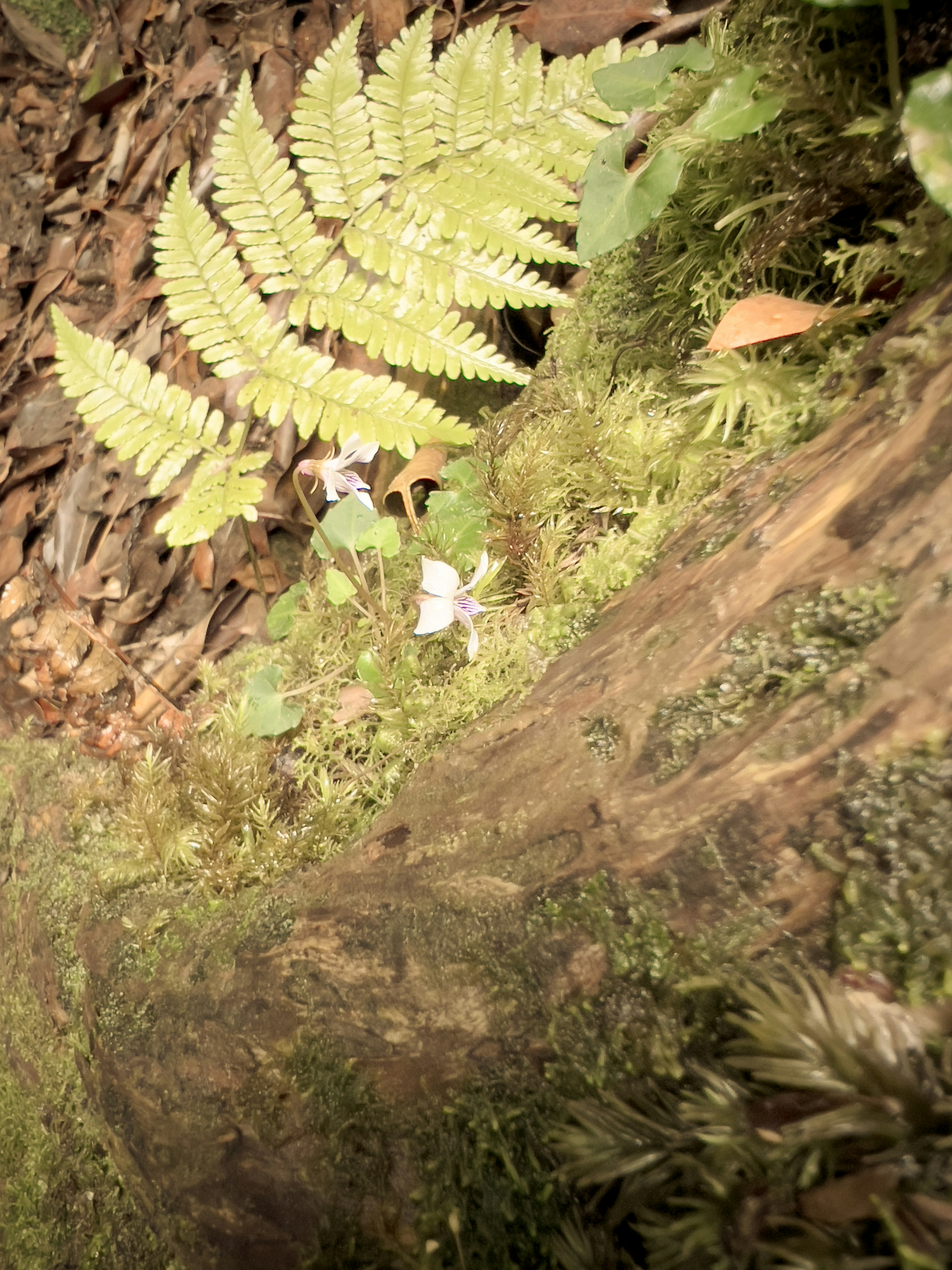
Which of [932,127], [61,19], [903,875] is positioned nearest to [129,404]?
[932,127]

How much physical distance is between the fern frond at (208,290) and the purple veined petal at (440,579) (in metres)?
1.04

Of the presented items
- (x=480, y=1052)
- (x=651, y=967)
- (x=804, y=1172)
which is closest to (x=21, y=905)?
(x=480, y=1052)

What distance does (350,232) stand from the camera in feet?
8.12

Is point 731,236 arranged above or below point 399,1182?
above

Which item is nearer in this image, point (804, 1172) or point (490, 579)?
point (804, 1172)

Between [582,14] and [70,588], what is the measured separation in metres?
3.05

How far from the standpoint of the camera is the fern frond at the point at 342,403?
7.33 feet

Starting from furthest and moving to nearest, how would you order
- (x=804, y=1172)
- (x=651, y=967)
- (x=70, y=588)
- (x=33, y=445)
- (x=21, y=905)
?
1. (x=33, y=445)
2. (x=70, y=588)
3. (x=21, y=905)
4. (x=651, y=967)
5. (x=804, y=1172)

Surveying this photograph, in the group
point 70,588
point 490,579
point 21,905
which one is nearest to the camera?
point 490,579

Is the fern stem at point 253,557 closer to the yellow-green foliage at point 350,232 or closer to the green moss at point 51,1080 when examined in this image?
the yellow-green foliage at point 350,232

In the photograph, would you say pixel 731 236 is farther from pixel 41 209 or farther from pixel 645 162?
pixel 41 209

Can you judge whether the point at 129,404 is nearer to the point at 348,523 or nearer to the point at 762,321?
the point at 348,523

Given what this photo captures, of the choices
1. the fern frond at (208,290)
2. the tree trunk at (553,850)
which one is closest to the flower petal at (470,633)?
the tree trunk at (553,850)

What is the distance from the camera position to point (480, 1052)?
1597 millimetres
